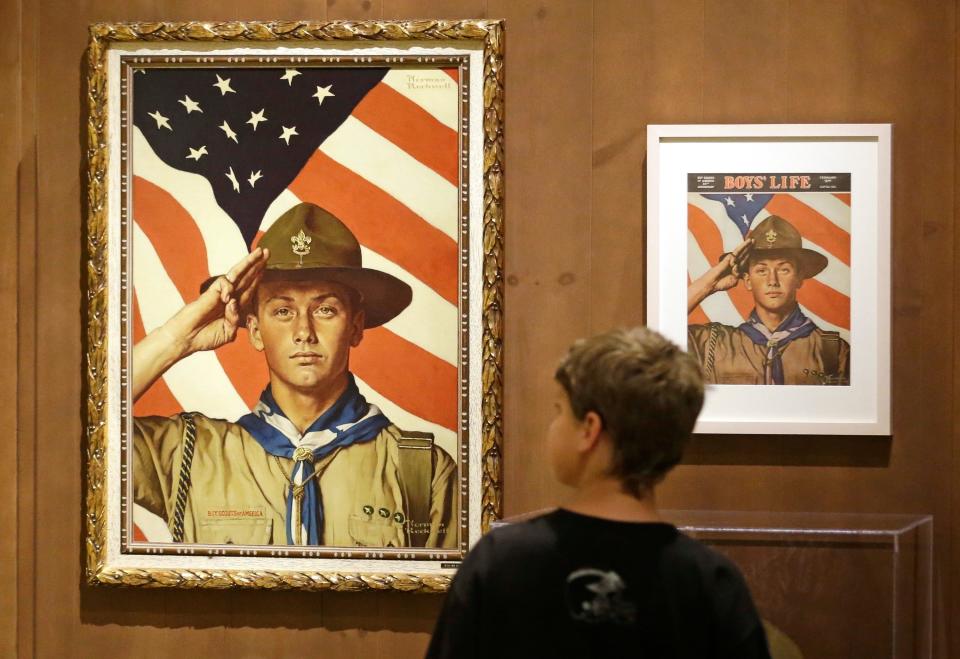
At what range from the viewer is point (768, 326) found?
7.14 ft

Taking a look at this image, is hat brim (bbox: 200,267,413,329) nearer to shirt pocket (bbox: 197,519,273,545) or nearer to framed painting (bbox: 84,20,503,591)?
framed painting (bbox: 84,20,503,591)

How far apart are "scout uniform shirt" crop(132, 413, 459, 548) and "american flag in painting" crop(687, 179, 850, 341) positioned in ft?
2.40

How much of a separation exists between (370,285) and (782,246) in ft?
3.09

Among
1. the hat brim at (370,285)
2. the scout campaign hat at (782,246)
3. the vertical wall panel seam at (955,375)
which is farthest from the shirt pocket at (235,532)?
the vertical wall panel seam at (955,375)

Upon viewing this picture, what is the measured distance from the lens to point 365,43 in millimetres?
2248

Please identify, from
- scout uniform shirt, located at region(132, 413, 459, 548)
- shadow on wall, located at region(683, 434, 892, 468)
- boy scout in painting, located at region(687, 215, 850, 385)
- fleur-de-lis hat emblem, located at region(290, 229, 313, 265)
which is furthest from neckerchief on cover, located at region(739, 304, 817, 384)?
fleur-de-lis hat emblem, located at region(290, 229, 313, 265)

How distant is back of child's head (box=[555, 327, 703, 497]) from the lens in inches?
44.3

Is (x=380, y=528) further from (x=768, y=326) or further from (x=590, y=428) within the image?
(x=590, y=428)

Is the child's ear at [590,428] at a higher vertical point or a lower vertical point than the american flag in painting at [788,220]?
lower

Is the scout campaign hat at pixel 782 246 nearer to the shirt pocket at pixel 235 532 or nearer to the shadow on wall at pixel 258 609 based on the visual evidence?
the shadow on wall at pixel 258 609

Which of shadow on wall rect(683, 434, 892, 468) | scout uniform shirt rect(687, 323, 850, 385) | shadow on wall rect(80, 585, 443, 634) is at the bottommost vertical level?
shadow on wall rect(80, 585, 443, 634)

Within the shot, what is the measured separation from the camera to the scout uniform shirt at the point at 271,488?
2244 millimetres

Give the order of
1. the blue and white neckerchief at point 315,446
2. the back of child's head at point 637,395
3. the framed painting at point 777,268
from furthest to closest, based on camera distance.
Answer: the blue and white neckerchief at point 315,446
the framed painting at point 777,268
the back of child's head at point 637,395

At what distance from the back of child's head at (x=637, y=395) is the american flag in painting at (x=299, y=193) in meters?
1.10
